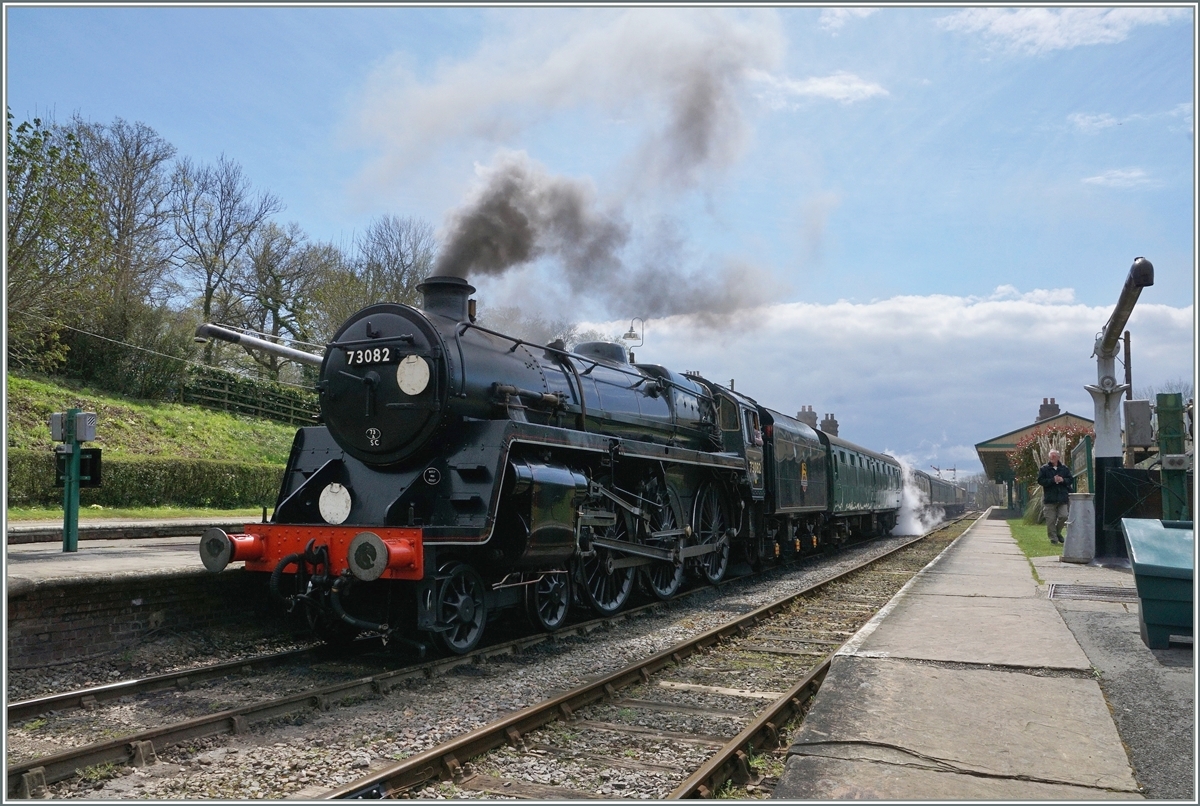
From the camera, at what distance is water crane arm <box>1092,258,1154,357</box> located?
10.8 metres

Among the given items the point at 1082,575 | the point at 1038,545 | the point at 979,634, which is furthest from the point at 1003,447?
the point at 979,634

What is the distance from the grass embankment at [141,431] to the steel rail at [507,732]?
1468 centimetres

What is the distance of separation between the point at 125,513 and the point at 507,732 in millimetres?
16929

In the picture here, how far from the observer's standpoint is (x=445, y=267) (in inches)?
443

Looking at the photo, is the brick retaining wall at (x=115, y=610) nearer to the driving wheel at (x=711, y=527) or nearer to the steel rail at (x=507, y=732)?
the steel rail at (x=507, y=732)

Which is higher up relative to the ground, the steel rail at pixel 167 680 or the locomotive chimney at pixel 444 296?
the locomotive chimney at pixel 444 296

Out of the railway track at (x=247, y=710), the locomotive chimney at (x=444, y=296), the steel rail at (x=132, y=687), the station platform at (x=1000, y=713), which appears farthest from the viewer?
the locomotive chimney at (x=444, y=296)

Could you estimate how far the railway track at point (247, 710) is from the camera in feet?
13.5

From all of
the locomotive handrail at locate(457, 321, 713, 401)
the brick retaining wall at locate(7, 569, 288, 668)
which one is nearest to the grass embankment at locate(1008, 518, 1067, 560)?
the locomotive handrail at locate(457, 321, 713, 401)

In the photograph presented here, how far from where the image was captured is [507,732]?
4.83 metres

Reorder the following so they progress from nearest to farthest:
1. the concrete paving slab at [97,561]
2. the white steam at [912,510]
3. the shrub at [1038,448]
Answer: the concrete paving slab at [97,561] < the shrub at [1038,448] < the white steam at [912,510]

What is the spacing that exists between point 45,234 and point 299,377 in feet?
69.7

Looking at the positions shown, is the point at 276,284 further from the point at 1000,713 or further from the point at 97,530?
the point at 1000,713

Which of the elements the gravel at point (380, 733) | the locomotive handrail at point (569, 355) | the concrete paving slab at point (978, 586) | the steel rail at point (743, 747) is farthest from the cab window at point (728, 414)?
the steel rail at point (743, 747)
